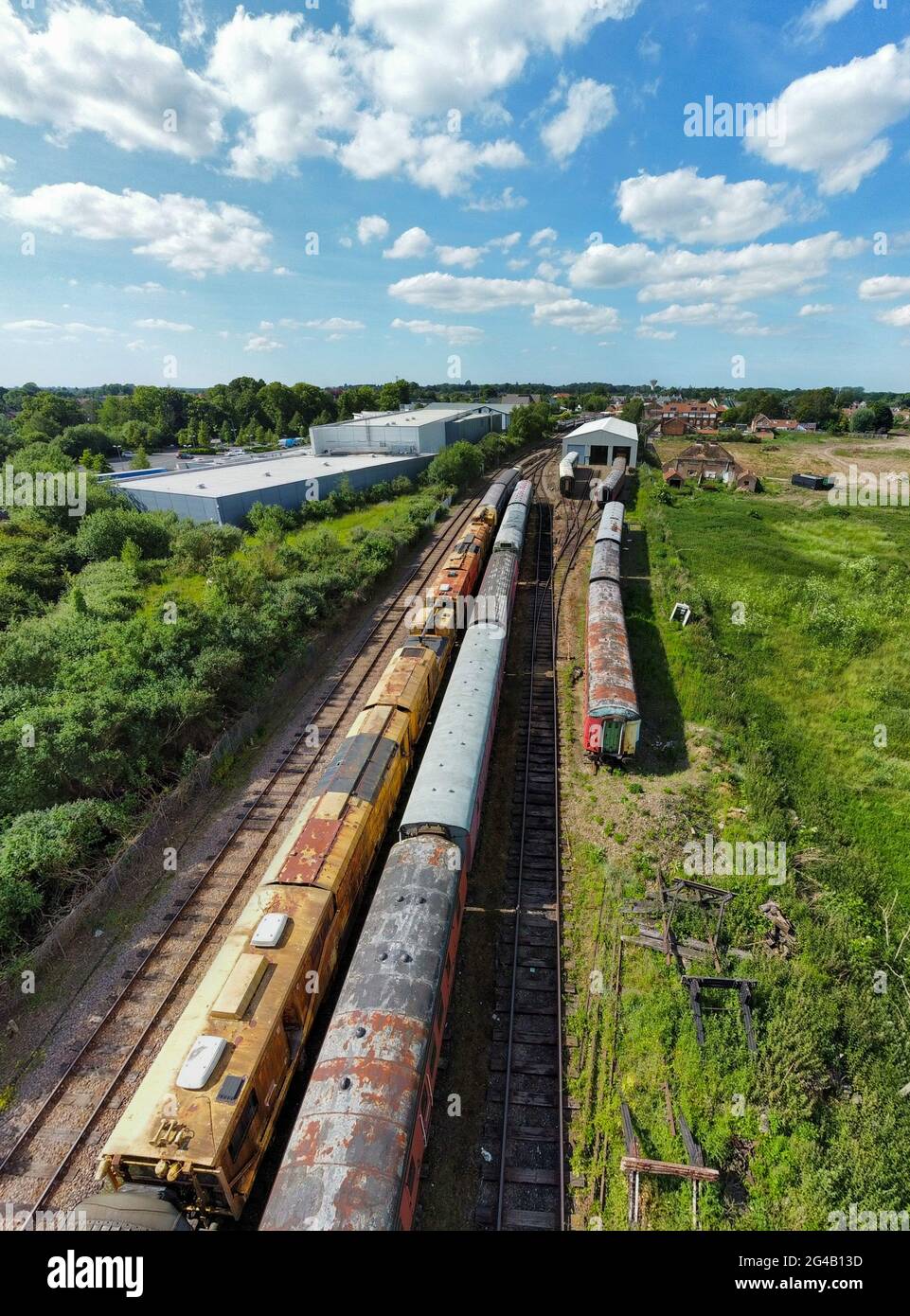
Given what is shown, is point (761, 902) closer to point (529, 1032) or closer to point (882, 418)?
point (529, 1032)

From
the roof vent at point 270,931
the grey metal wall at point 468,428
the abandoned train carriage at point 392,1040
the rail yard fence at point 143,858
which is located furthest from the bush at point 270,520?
the roof vent at point 270,931

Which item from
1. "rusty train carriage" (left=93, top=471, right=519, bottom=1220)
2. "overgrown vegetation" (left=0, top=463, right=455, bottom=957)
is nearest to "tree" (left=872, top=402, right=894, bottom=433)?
"overgrown vegetation" (left=0, top=463, right=455, bottom=957)

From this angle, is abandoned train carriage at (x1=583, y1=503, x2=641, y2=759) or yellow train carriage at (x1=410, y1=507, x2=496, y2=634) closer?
abandoned train carriage at (x1=583, y1=503, x2=641, y2=759)

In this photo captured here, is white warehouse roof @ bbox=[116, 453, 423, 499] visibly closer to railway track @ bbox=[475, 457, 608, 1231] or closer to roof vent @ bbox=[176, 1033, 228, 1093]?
railway track @ bbox=[475, 457, 608, 1231]

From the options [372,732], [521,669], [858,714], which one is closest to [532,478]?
[521,669]

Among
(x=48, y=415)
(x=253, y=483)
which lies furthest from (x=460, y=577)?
(x=48, y=415)
